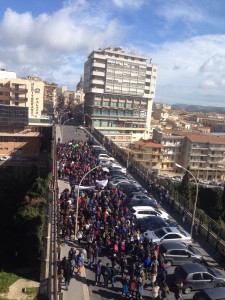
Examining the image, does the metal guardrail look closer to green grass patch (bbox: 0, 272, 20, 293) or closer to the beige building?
green grass patch (bbox: 0, 272, 20, 293)

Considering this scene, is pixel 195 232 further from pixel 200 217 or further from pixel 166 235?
pixel 166 235

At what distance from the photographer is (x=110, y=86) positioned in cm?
8831

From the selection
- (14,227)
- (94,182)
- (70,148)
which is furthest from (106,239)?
(70,148)

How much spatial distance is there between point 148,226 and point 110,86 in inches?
2792

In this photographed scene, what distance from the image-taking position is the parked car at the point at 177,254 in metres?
17.1

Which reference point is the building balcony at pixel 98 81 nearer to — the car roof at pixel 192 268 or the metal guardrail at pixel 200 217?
the metal guardrail at pixel 200 217

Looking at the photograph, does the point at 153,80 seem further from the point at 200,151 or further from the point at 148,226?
the point at 148,226

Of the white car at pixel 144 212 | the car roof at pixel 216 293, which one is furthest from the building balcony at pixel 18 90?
the car roof at pixel 216 293

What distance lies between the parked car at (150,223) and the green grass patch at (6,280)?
10.1 meters

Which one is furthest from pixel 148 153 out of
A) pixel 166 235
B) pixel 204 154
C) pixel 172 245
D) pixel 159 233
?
pixel 172 245

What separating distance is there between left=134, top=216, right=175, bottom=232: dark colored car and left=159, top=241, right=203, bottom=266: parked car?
299 centimetres

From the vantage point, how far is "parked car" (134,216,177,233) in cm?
2061

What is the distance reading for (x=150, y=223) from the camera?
21.1 m

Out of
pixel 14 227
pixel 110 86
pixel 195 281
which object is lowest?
pixel 14 227
